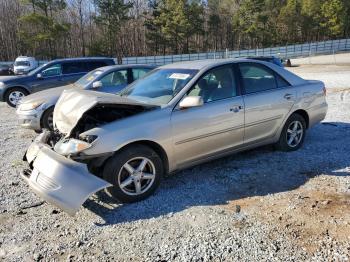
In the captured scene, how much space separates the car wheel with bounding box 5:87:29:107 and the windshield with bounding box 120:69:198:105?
26.6 ft

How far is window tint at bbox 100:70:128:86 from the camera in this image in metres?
9.15

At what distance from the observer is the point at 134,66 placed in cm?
977

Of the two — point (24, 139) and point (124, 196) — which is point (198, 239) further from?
point (24, 139)

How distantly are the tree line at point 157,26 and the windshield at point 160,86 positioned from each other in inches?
1597

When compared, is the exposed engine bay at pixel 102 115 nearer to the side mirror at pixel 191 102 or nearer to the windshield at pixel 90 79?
the side mirror at pixel 191 102

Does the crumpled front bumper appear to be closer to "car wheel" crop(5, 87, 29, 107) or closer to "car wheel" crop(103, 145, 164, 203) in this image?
"car wheel" crop(103, 145, 164, 203)

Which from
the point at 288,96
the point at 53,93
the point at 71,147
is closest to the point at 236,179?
the point at 288,96

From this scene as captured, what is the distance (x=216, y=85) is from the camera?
5.05 metres

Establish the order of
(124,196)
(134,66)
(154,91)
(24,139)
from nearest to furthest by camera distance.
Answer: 1. (124,196)
2. (154,91)
3. (24,139)
4. (134,66)

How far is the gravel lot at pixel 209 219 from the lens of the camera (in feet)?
11.0

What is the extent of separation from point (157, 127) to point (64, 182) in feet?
3.97

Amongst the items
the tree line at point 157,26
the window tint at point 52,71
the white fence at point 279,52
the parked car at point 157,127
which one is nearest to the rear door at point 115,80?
the window tint at point 52,71

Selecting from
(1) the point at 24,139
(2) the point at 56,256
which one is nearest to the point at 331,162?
(2) the point at 56,256

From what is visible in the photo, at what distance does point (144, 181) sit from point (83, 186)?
855mm
